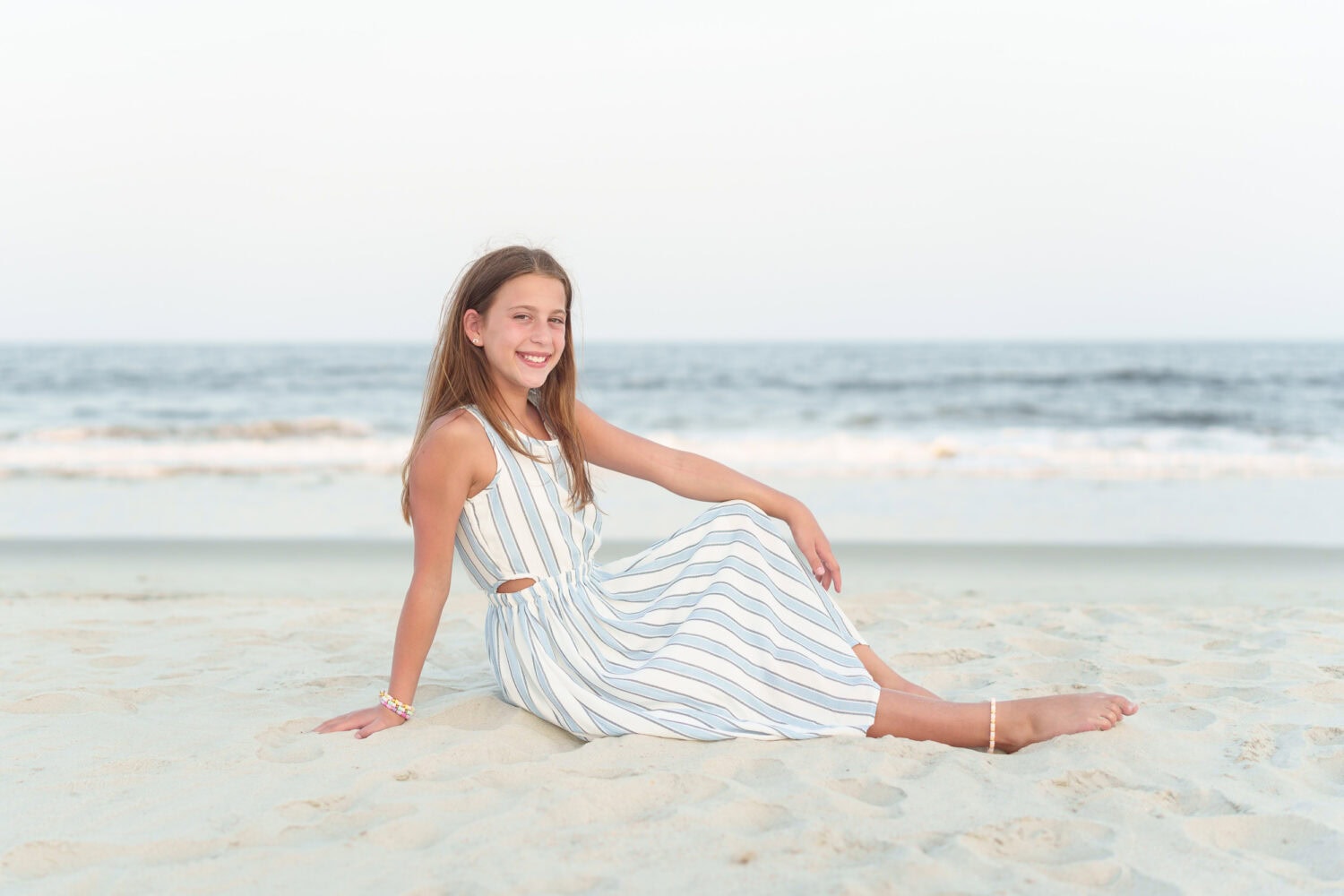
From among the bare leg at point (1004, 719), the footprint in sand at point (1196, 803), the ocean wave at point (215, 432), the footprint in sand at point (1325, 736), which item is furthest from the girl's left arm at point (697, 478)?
the ocean wave at point (215, 432)

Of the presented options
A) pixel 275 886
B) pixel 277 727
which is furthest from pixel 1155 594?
pixel 275 886

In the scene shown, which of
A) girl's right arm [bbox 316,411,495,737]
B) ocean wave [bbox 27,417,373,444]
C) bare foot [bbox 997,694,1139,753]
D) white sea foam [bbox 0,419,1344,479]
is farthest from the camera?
ocean wave [bbox 27,417,373,444]

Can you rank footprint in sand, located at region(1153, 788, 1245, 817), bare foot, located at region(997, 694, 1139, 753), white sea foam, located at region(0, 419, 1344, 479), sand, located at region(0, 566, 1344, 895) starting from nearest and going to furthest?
1. sand, located at region(0, 566, 1344, 895)
2. footprint in sand, located at region(1153, 788, 1245, 817)
3. bare foot, located at region(997, 694, 1139, 753)
4. white sea foam, located at region(0, 419, 1344, 479)

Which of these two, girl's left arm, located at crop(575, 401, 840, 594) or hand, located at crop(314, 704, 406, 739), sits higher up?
girl's left arm, located at crop(575, 401, 840, 594)

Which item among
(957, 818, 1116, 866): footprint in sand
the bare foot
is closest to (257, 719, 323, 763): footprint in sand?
(957, 818, 1116, 866): footprint in sand

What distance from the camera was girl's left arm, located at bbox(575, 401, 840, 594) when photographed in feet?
10.4

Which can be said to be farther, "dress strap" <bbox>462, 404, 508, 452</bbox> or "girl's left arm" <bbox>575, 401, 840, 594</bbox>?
"girl's left arm" <bbox>575, 401, 840, 594</bbox>

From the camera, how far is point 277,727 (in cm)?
291

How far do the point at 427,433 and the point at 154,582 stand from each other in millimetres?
3608

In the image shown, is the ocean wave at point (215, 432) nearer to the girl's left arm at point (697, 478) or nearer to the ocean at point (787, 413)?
the ocean at point (787, 413)

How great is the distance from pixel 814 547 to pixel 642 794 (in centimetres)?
112

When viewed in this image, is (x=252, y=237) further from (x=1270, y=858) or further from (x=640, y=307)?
(x=1270, y=858)

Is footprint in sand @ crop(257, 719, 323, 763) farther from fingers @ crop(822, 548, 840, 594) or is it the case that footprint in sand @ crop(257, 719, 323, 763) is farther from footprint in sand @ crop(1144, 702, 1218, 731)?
footprint in sand @ crop(1144, 702, 1218, 731)

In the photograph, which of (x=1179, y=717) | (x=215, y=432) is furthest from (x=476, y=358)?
(x=215, y=432)
